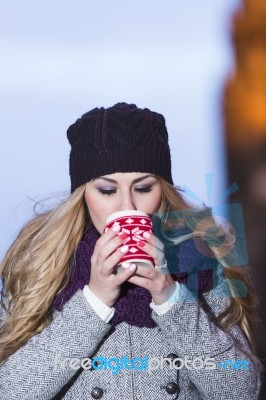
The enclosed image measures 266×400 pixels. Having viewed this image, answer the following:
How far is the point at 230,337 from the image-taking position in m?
2.33

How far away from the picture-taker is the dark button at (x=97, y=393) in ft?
7.43

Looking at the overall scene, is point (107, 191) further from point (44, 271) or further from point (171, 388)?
point (171, 388)

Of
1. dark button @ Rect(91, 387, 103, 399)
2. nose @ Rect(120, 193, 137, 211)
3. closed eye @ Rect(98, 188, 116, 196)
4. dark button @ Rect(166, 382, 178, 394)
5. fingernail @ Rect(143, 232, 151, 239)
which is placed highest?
closed eye @ Rect(98, 188, 116, 196)

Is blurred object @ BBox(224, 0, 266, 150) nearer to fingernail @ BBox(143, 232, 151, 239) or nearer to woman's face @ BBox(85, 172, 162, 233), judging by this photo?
woman's face @ BBox(85, 172, 162, 233)

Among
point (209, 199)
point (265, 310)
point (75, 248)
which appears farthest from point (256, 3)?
point (75, 248)

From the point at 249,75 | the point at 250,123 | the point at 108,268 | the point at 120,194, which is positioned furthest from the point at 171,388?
the point at 250,123

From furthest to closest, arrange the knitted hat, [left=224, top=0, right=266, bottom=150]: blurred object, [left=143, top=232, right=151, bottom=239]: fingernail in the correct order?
[left=224, top=0, right=266, bottom=150]: blurred object
the knitted hat
[left=143, top=232, right=151, bottom=239]: fingernail

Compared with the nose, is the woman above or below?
below

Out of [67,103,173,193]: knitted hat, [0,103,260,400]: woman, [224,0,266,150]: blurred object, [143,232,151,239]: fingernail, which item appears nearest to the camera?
[143,232,151,239]: fingernail

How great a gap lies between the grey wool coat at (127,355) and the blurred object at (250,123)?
329cm

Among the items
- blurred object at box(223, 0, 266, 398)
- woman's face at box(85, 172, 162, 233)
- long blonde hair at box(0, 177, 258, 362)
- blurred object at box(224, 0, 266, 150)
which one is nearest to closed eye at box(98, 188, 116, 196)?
woman's face at box(85, 172, 162, 233)

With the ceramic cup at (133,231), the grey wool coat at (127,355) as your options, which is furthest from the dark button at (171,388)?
the ceramic cup at (133,231)

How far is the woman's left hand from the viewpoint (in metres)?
2.04

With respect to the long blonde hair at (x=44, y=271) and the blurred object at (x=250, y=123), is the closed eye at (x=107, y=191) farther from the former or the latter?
the blurred object at (x=250, y=123)
